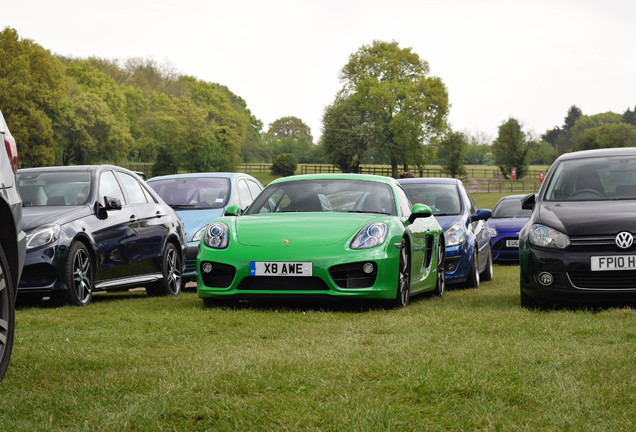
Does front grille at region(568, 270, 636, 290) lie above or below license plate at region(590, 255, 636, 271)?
below

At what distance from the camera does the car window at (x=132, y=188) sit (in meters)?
10.8

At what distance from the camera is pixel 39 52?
64.4 metres

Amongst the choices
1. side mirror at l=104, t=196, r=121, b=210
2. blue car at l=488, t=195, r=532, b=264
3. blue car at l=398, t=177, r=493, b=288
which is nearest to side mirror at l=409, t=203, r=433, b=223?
blue car at l=398, t=177, r=493, b=288

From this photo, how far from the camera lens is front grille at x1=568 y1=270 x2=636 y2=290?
8.00 metres

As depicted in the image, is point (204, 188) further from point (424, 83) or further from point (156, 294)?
point (424, 83)

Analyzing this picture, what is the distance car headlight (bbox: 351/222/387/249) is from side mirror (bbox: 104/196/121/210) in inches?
113

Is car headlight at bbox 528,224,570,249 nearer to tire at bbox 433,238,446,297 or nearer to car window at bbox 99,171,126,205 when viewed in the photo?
tire at bbox 433,238,446,297

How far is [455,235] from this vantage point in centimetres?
1238

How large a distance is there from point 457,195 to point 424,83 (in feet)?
225

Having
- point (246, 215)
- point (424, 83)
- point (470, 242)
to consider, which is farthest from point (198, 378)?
point (424, 83)

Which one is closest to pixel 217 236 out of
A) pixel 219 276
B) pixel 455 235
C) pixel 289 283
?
pixel 219 276

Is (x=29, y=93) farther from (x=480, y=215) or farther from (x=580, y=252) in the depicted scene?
(x=580, y=252)

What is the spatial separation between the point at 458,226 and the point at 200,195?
411cm

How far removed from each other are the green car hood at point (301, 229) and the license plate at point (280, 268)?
0.18 meters
